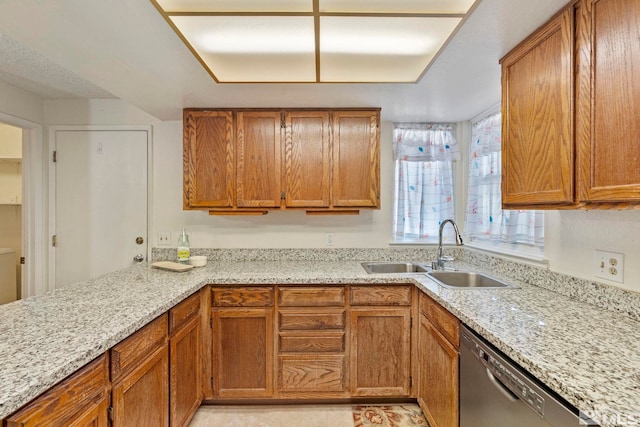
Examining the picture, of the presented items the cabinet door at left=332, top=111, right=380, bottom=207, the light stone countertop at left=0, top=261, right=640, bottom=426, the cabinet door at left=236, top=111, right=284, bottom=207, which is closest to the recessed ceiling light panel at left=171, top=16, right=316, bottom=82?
the cabinet door at left=236, top=111, right=284, bottom=207

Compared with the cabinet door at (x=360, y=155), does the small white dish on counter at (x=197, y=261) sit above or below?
below

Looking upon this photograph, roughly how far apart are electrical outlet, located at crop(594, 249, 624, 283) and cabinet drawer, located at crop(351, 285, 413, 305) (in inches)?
36.6

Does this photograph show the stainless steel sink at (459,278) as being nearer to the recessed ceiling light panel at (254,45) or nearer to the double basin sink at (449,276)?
the double basin sink at (449,276)

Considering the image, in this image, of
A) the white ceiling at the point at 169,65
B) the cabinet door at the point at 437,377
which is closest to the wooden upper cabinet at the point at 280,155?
the white ceiling at the point at 169,65

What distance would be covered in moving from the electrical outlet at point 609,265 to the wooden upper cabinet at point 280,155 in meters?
1.27

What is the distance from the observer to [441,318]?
1.57 m

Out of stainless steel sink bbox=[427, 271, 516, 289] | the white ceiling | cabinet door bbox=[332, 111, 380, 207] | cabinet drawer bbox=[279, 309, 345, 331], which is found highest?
the white ceiling

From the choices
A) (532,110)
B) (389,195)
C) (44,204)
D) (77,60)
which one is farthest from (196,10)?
(44,204)

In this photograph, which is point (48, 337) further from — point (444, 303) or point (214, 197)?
point (444, 303)

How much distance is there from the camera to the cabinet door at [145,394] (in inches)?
44.8

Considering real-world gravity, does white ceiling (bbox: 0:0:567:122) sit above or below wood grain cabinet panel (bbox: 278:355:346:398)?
above

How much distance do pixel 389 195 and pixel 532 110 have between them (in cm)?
139

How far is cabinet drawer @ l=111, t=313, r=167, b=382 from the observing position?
111 centimetres

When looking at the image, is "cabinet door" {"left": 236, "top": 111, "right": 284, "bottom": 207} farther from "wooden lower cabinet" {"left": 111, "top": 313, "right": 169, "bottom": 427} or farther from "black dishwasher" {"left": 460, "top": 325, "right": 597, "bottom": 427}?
"black dishwasher" {"left": 460, "top": 325, "right": 597, "bottom": 427}
